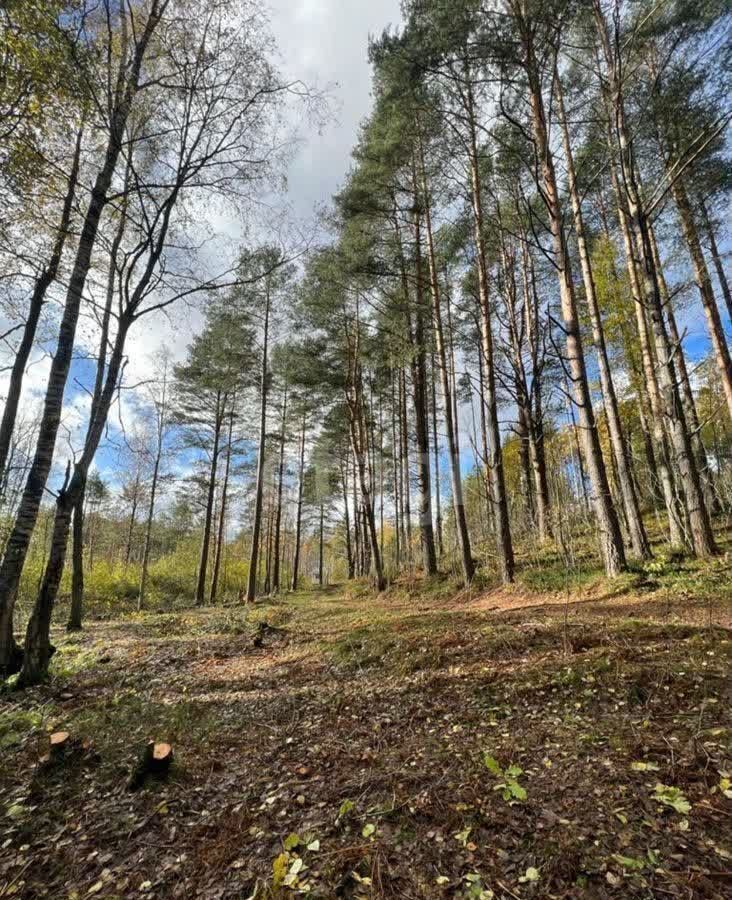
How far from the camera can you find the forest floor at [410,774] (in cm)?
179

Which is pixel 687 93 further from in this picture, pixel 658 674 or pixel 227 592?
pixel 227 592

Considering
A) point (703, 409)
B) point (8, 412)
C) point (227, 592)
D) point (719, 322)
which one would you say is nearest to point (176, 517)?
point (227, 592)

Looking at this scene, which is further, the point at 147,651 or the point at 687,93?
the point at 687,93

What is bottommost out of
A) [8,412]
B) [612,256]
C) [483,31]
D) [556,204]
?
[8,412]

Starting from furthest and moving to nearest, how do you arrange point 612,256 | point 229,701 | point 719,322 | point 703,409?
point 703,409
point 612,256
point 719,322
point 229,701

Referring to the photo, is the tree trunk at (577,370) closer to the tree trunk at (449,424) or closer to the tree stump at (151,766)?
the tree trunk at (449,424)

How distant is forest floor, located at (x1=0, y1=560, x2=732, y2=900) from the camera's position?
179 centimetres

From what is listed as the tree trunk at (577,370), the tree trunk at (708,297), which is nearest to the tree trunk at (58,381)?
the tree trunk at (577,370)

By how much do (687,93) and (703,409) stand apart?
585 inches

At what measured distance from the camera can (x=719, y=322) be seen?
35.4 ft

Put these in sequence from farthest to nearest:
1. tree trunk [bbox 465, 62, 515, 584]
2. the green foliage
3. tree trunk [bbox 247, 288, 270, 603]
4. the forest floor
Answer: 1. tree trunk [bbox 247, 288, 270, 603]
2. tree trunk [bbox 465, 62, 515, 584]
3. the green foliage
4. the forest floor

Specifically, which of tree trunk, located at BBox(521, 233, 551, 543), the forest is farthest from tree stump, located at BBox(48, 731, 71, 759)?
tree trunk, located at BBox(521, 233, 551, 543)

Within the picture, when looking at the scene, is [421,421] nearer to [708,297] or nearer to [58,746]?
[708,297]

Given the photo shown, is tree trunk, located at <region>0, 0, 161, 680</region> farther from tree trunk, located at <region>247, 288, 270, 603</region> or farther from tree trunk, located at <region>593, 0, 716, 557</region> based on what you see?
tree trunk, located at <region>247, 288, 270, 603</region>
